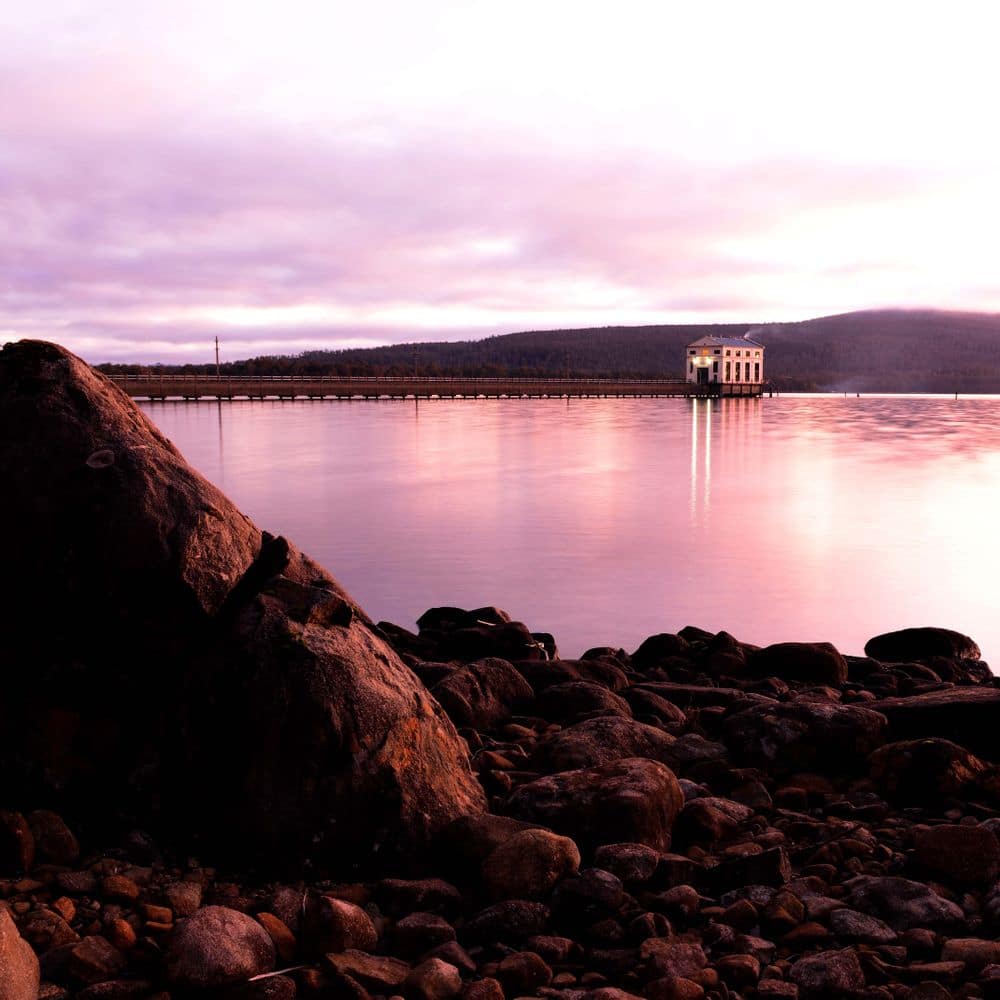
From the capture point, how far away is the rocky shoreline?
3.77 m

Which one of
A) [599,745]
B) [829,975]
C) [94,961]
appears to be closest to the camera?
[94,961]

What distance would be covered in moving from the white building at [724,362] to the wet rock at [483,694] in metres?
127

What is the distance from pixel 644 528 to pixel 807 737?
13.3 metres

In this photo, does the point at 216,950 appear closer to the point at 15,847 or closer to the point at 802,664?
the point at 15,847

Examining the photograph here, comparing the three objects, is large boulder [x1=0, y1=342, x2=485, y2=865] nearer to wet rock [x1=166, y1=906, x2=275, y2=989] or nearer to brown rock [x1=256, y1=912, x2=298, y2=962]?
brown rock [x1=256, y1=912, x2=298, y2=962]

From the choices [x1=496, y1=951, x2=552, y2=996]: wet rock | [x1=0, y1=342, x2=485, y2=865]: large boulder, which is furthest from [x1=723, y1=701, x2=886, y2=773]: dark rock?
[x1=496, y1=951, x2=552, y2=996]: wet rock

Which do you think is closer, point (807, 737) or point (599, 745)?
point (599, 745)

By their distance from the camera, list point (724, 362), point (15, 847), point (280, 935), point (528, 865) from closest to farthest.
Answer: point (280, 935) < point (15, 847) < point (528, 865) < point (724, 362)

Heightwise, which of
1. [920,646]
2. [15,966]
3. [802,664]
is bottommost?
[920,646]

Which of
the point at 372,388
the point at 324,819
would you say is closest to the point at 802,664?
the point at 324,819

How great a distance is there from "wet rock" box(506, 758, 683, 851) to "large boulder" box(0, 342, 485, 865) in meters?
0.33

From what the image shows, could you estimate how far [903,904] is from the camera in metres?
4.26

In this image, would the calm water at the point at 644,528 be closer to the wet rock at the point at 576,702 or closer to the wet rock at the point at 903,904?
the wet rock at the point at 576,702

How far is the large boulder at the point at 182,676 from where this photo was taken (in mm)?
4512
